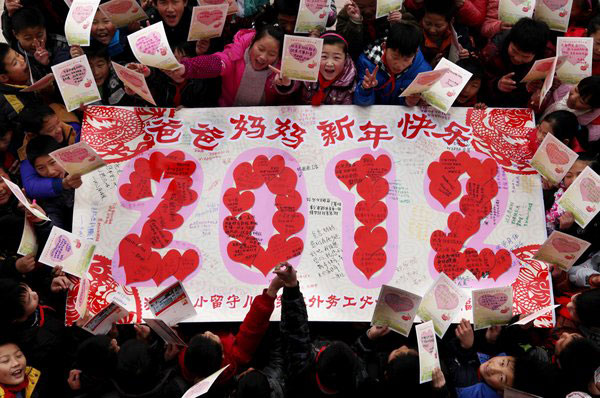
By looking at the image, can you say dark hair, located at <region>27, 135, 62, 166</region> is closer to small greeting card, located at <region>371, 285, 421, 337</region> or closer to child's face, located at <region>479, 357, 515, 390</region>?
small greeting card, located at <region>371, 285, 421, 337</region>

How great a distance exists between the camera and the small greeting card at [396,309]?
3.74 metres

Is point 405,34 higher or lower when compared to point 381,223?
higher

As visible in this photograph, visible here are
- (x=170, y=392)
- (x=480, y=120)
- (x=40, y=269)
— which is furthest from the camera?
(x=480, y=120)

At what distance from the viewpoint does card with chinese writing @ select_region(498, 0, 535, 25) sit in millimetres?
4703

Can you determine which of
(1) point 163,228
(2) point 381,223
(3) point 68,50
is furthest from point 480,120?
(3) point 68,50

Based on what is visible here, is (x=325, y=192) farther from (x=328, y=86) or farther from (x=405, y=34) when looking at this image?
(x=405, y=34)

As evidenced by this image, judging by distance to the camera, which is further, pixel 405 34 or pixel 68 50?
pixel 68 50

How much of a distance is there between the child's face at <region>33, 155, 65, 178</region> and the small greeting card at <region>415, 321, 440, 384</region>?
8.89ft

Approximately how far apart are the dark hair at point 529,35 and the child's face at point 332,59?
1.32 metres

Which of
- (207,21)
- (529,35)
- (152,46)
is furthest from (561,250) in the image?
(152,46)

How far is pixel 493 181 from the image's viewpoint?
172 inches

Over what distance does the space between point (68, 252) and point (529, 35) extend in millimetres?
3642

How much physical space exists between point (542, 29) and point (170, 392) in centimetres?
368

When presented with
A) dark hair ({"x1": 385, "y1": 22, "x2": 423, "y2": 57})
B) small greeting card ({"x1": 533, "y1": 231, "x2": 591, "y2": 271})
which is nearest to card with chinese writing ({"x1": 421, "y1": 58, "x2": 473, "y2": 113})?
dark hair ({"x1": 385, "y1": 22, "x2": 423, "y2": 57})
